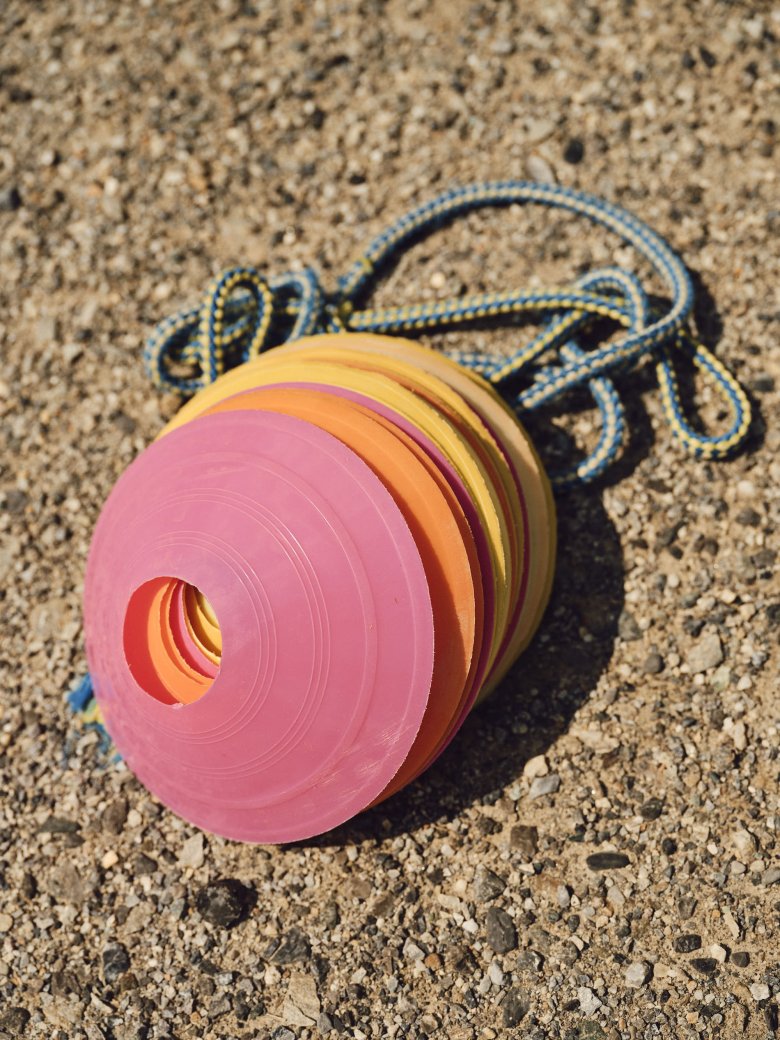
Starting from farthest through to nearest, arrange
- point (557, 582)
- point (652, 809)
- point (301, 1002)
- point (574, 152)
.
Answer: point (574, 152), point (557, 582), point (652, 809), point (301, 1002)

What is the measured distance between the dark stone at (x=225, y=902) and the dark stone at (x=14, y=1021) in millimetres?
461

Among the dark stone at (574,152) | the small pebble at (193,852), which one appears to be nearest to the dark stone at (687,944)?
the small pebble at (193,852)

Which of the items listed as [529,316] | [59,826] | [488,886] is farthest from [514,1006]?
[529,316]

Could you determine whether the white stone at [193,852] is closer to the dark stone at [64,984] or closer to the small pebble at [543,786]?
the dark stone at [64,984]

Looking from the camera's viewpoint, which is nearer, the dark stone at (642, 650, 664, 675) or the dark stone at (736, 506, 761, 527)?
the dark stone at (642, 650, 664, 675)

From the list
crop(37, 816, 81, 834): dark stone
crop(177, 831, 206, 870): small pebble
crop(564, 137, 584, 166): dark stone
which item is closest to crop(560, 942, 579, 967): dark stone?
crop(177, 831, 206, 870): small pebble

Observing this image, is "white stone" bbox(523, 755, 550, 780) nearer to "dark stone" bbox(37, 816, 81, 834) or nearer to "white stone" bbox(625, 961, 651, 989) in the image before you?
"white stone" bbox(625, 961, 651, 989)

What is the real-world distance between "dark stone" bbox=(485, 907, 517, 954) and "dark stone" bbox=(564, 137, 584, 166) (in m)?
2.18

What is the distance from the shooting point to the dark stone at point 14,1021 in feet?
8.49

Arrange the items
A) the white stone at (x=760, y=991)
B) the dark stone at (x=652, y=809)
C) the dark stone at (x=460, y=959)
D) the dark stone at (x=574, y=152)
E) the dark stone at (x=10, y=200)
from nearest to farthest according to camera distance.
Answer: the white stone at (x=760, y=991) → the dark stone at (x=460, y=959) → the dark stone at (x=652, y=809) → the dark stone at (x=574, y=152) → the dark stone at (x=10, y=200)

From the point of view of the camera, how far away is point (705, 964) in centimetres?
247

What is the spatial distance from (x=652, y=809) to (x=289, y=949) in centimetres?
92

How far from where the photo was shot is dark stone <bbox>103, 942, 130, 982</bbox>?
262 centimetres

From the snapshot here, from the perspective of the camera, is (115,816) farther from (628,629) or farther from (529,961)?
(628,629)
